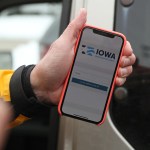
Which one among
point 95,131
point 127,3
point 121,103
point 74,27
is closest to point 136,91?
point 121,103

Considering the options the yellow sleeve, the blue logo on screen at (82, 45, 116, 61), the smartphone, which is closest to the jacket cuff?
the yellow sleeve

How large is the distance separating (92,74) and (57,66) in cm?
13

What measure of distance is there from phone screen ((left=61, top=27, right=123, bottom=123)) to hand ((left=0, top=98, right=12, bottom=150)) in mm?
210

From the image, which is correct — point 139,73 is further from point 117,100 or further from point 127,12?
point 127,12

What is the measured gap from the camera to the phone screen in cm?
128

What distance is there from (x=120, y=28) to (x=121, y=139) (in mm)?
427

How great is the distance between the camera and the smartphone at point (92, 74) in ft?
4.19

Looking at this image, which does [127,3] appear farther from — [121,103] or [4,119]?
[4,119]

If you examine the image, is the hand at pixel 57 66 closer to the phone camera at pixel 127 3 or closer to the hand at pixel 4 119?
the hand at pixel 4 119

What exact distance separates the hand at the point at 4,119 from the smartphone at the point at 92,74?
0.20 m

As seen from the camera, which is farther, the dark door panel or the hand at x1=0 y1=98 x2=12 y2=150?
the dark door panel

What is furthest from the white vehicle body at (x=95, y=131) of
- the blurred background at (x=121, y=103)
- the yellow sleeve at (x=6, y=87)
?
the yellow sleeve at (x=6, y=87)

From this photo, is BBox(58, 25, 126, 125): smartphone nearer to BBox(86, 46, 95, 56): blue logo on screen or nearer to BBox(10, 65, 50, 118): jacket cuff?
BBox(86, 46, 95, 56): blue logo on screen

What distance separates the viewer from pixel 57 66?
134cm
